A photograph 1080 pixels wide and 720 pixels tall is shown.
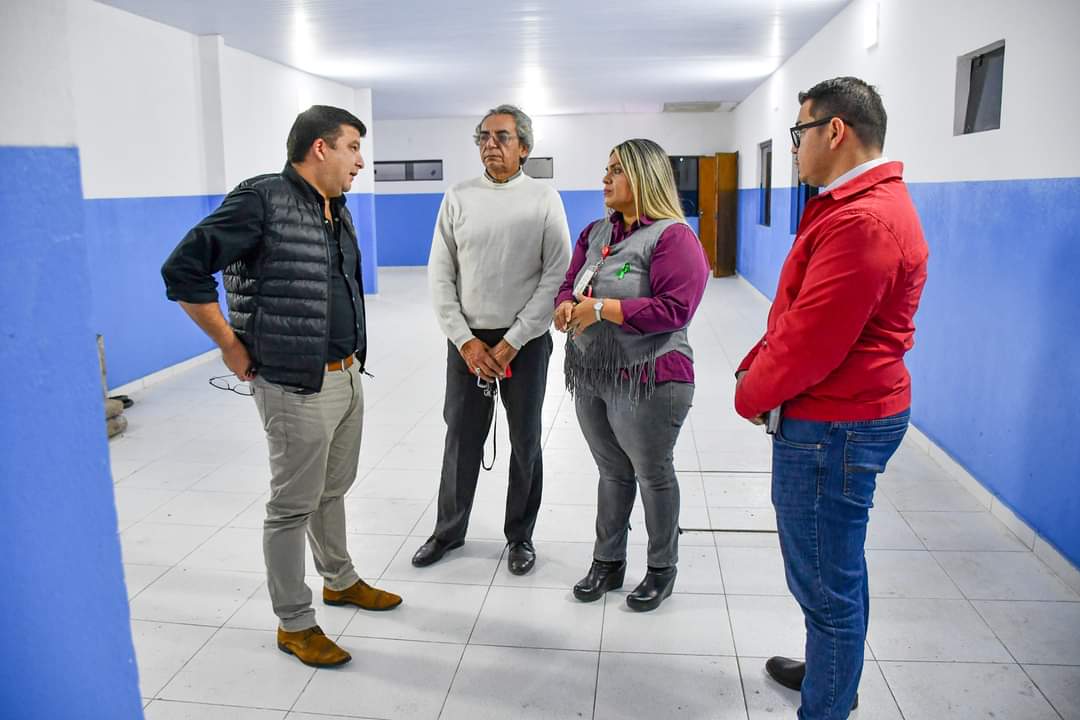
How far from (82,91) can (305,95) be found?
12.6ft

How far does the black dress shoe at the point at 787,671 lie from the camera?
239cm

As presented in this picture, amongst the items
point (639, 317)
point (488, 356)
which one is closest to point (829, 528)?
point (639, 317)

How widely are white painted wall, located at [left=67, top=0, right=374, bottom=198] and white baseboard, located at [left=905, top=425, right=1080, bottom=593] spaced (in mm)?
5392

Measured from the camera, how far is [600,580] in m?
2.94

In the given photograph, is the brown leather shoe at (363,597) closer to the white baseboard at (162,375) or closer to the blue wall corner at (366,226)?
the white baseboard at (162,375)

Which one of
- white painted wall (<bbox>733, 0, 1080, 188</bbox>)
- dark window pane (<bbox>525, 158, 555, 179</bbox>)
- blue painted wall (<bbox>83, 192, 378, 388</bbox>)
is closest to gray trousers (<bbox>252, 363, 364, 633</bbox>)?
white painted wall (<bbox>733, 0, 1080, 188</bbox>)

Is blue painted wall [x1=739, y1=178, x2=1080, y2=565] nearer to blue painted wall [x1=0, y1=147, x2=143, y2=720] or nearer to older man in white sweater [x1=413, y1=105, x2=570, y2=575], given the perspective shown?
older man in white sweater [x1=413, y1=105, x2=570, y2=575]

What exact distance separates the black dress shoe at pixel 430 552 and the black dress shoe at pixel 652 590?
2.46 feet

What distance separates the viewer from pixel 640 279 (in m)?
2.60

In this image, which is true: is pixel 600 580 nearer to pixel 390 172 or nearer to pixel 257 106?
pixel 257 106

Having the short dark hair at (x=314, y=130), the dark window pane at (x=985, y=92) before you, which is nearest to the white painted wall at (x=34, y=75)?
the short dark hair at (x=314, y=130)

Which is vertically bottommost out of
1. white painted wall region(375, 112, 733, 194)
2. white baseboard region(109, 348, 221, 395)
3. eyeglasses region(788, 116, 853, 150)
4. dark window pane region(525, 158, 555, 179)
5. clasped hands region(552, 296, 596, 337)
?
white baseboard region(109, 348, 221, 395)

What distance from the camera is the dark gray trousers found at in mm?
3068

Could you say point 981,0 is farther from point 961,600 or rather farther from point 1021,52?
point 961,600
